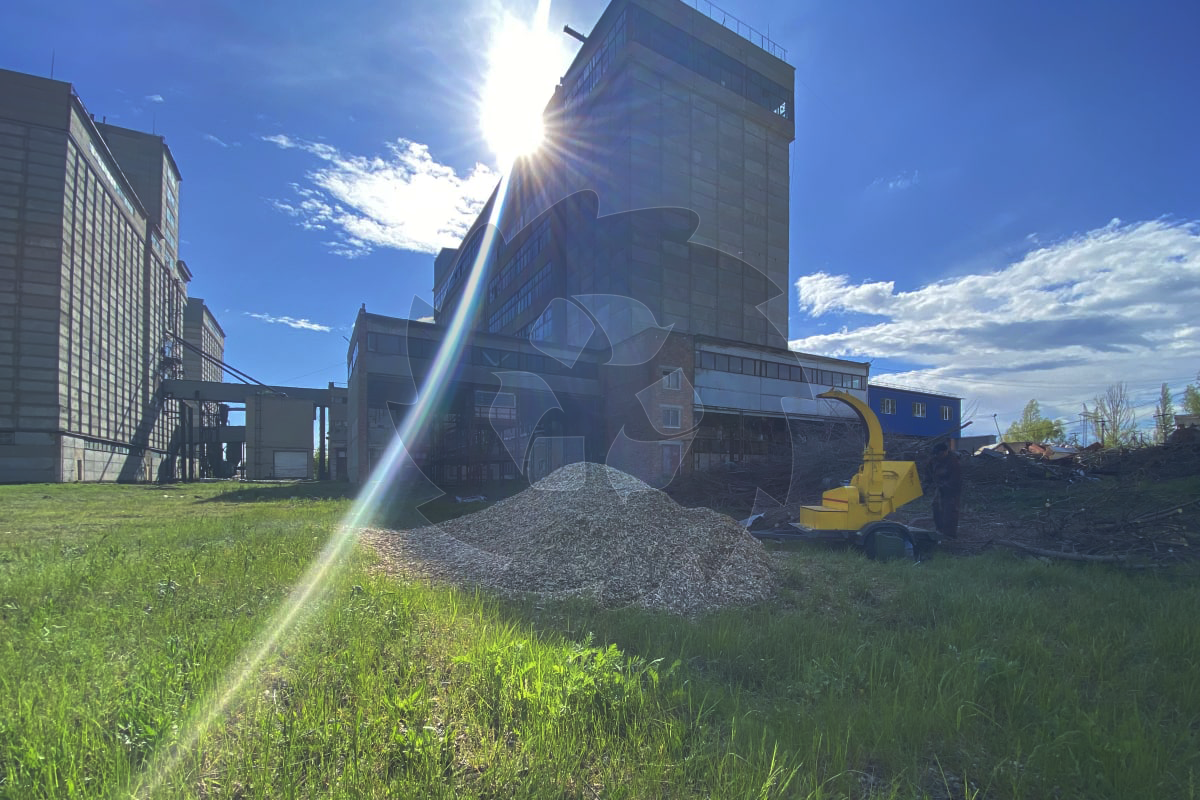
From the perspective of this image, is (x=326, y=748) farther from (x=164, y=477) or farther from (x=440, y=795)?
(x=164, y=477)

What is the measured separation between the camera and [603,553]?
843 cm

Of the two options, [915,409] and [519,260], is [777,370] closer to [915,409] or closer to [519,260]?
[915,409]

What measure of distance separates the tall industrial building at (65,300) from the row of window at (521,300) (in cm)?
2776

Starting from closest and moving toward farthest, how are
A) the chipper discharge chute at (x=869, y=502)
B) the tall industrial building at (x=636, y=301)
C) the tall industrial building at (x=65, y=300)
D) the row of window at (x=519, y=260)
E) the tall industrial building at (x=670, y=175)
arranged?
the chipper discharge chute at (x=869, y=502)
the tall industrial building at (x=636, y=301)
the tall industrial building at (x=65, y=300)
the tall industrial building at (x=670, y=175)
the row of window at (x=519, y=260)

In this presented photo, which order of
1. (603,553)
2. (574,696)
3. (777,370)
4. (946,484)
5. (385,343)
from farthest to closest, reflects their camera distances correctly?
(777,370) < (385,343) < (946,484) < (603,553) < (574,696)

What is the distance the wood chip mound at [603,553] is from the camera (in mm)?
7062

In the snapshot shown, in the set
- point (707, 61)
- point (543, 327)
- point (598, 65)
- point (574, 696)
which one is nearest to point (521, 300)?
point (543, 327)

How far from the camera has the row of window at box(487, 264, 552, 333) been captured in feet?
136

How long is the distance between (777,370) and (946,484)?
25.2 meters

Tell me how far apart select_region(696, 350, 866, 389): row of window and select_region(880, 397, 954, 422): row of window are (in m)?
4.58

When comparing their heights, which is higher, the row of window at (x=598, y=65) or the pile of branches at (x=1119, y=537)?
the row of window at (x=598, y=65)

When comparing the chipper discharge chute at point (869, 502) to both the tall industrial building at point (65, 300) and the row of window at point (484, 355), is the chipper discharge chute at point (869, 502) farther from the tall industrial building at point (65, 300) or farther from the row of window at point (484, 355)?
the tall industrial building at point (65, 300)

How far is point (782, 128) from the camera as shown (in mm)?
43500

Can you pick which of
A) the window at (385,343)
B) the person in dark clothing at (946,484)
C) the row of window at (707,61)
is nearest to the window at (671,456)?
the window at (385,343)
